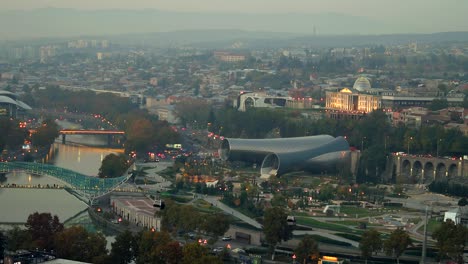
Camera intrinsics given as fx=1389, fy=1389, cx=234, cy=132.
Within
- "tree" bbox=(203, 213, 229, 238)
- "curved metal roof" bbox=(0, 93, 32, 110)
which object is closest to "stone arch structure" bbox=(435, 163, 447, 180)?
"tree" bbox=(203, 213, 229, 238)

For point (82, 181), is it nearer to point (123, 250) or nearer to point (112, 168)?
point (112, 168)

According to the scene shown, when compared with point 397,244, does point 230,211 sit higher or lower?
lower

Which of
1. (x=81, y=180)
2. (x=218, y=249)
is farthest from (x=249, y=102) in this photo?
(x=218, y=249)

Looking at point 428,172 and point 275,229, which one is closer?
point 275,229

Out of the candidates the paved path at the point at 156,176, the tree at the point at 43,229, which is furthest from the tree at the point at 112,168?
the tree at the point at 43,229

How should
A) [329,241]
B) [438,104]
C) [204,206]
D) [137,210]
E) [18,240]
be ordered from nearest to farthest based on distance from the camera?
[18,240] → [329,241] → [137,210] → [204,206] → [438,104]

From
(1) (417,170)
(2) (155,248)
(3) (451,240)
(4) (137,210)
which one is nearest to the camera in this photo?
(2) (155,248)
